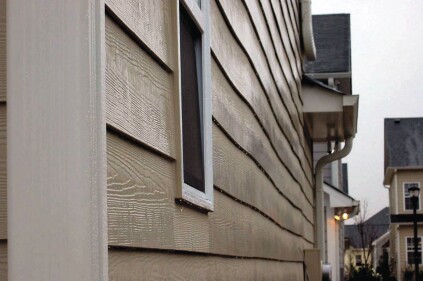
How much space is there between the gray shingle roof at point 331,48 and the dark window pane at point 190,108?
33.2 ft

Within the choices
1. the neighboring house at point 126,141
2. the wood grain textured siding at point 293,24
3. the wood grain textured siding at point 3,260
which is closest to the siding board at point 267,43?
the neighboring house at point 126,141

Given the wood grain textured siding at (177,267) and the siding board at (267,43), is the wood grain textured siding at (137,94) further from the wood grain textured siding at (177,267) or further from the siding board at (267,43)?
the siding board at (267,43)

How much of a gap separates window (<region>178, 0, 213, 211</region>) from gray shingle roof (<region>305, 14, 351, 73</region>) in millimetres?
10044

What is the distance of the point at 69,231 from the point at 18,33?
16.2 inches

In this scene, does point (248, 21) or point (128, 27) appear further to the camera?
point (248, 21)

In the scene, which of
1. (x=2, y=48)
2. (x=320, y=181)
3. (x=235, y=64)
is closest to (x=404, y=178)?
(x=320, y=181)

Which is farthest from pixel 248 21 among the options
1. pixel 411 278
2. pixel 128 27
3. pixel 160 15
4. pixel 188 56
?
pixel 411 278

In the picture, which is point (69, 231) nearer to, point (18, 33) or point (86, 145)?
point (86, 145)

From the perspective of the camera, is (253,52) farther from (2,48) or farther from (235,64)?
(2,48)

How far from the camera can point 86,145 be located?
192 centimetres

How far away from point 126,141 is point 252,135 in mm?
2935

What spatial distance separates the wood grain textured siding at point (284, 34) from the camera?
22.5 ft

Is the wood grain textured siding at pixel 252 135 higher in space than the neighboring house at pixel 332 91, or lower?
lower

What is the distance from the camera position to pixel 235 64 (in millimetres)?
4523
